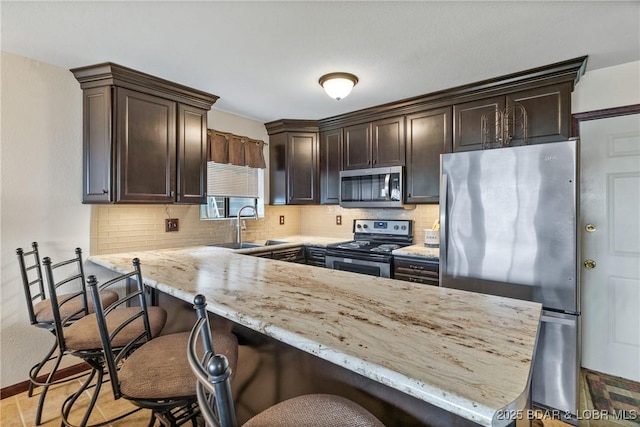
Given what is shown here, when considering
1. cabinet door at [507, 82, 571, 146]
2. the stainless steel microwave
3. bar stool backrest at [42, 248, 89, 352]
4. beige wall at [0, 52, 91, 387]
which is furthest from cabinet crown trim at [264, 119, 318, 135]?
bar stool backrest at [42, 248, 89, 352]

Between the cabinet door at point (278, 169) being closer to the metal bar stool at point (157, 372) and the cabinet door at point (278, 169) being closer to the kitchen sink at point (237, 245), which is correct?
the kitchen sink at point (237, 245)

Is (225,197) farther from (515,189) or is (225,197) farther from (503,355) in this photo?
(503,355)

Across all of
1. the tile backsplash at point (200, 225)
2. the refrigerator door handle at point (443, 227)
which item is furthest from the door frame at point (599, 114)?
the tile backsplash at point (200, 225)

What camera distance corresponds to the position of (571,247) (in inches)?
71.1

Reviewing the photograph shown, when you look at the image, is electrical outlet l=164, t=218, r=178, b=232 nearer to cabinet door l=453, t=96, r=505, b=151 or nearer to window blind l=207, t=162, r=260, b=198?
window blind l=207, t=162, r=260, b=198

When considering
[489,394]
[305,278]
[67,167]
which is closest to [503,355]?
[489,394]

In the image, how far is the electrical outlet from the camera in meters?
3.02

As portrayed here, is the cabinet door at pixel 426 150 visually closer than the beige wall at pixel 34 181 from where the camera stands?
No

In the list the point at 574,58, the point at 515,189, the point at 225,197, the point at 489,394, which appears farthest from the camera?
the point at 225,197

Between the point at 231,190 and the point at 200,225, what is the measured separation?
0.51 meters

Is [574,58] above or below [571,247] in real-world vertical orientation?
above

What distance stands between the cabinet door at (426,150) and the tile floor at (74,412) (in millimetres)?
1785

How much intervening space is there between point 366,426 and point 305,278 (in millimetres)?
850

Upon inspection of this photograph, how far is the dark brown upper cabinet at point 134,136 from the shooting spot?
236cm
